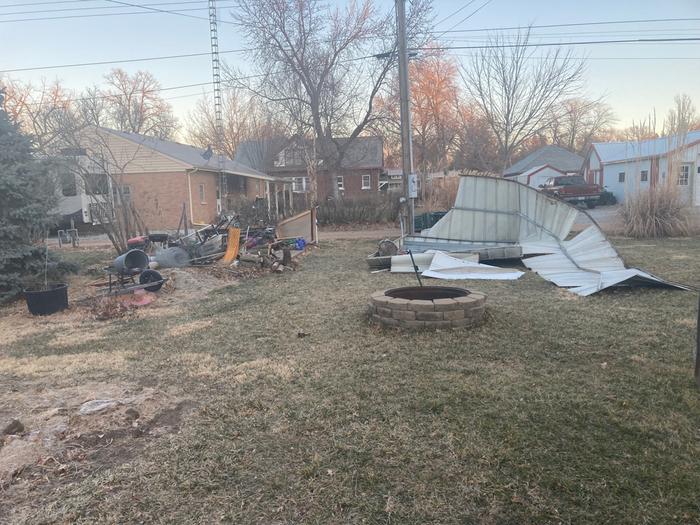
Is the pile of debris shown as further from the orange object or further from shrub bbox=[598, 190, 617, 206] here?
shrub bbox=[598, 190, 617, 206]

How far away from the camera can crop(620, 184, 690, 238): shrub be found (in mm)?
13031

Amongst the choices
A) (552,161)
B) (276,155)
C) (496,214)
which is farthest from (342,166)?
(496,214)

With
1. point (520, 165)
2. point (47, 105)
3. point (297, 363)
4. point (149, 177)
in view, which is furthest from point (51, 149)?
point (520, 165)

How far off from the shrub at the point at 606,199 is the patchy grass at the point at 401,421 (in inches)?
951

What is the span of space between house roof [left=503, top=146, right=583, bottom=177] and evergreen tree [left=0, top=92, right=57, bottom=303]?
37.3 m

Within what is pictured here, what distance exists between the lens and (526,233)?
11.0 meters

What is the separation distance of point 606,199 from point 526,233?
19490mm

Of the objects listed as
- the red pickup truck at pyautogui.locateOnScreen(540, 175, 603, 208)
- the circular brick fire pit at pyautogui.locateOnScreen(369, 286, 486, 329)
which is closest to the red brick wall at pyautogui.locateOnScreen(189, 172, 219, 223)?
the circular brick fire pit at pyautogui.locateOnScreen(369, 286, 486, 329)

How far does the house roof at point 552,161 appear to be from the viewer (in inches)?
1590

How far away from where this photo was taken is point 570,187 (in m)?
25.8

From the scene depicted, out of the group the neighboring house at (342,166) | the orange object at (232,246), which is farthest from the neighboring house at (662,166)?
the neighboring house at (342,166)

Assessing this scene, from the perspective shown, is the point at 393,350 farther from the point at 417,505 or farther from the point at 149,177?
the point at 149,177

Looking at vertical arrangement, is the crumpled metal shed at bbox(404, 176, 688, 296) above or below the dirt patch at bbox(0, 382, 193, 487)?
above

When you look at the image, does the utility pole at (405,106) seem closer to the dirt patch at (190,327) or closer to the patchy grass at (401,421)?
the patchy grass at (401,421)
